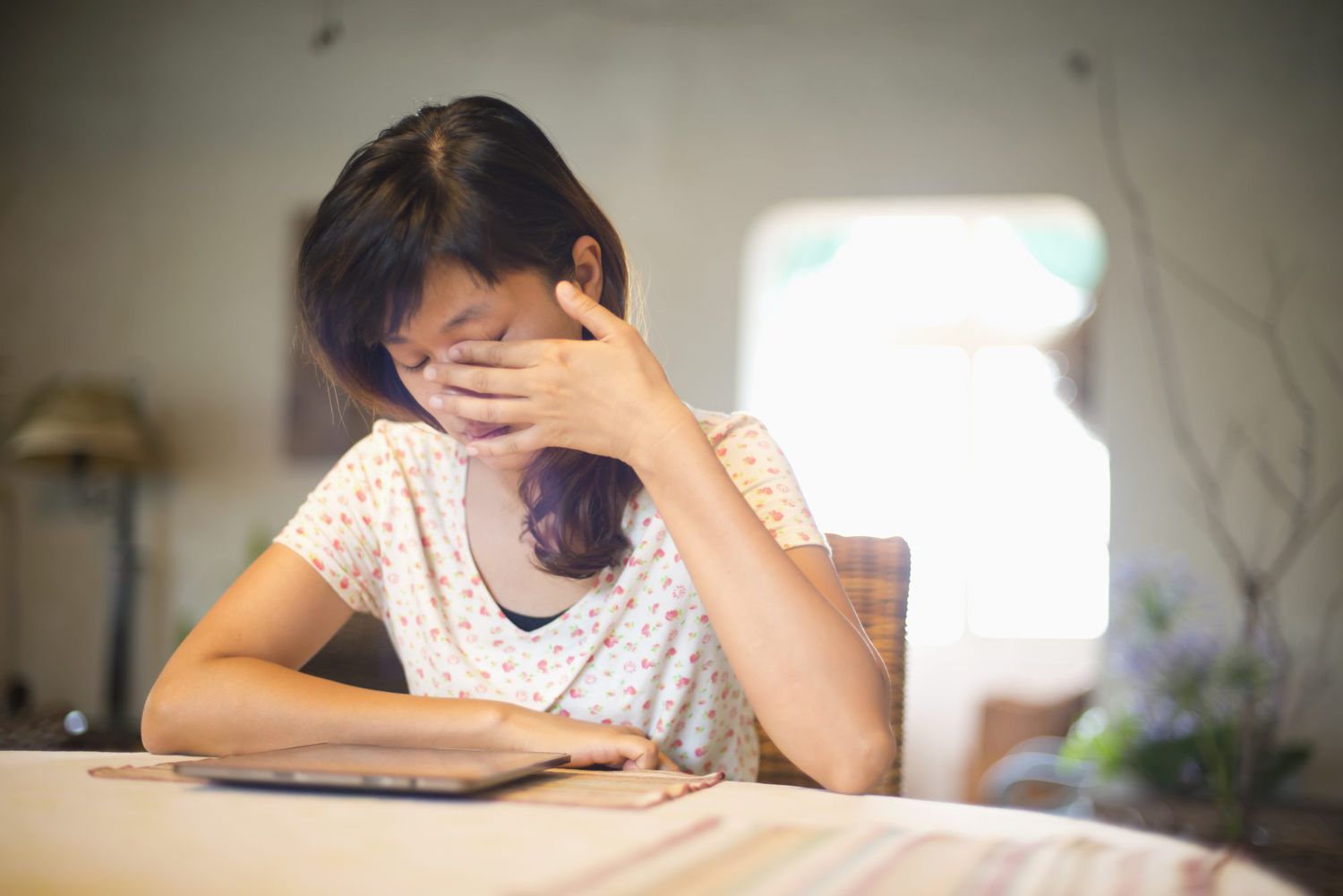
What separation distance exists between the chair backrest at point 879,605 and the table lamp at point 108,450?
109 inches

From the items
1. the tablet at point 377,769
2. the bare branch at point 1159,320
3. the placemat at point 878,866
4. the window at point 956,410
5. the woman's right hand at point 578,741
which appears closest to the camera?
the placemat at point 878,866

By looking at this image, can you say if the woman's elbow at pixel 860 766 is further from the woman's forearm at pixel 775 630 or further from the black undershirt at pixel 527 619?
the black undershirt at pixel 527 619

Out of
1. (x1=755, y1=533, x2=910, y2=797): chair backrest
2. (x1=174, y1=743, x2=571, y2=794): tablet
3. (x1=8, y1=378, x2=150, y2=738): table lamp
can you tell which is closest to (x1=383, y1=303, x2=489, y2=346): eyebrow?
(x1=174, y1=743, x2=571, y2=794): tablet

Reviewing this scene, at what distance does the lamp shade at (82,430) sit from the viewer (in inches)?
143

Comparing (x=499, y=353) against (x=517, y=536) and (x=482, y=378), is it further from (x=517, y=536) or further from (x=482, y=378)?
(x=517, y=536)

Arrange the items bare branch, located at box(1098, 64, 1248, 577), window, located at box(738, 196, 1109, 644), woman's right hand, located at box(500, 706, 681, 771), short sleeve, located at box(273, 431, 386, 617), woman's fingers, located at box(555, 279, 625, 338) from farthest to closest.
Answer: window, located at box(738, 196, 1109, 644)
bare branch, located at box(1098, 64, 1248, 577)
short sleeve, located at box(273, 431, 386, 617)
woman's fingers, located at box(555, 279, 625, 338)
woman's right hand, located at box(500, 706, 681, 771)

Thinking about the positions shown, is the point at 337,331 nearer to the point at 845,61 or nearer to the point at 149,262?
the point at 845,61

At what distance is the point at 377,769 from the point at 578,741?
0.77 ft

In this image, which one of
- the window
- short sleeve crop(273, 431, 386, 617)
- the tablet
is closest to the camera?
the tablet

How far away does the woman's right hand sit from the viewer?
2.84 feet

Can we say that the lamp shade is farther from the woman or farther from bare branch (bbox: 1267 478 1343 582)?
bare branch (bbox: 1267 478 1343 582)

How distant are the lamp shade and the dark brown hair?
2959 millimetres

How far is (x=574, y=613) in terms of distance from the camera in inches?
45.1

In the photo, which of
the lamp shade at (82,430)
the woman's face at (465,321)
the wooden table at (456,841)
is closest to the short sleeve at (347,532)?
the woman's face at (465,321)
